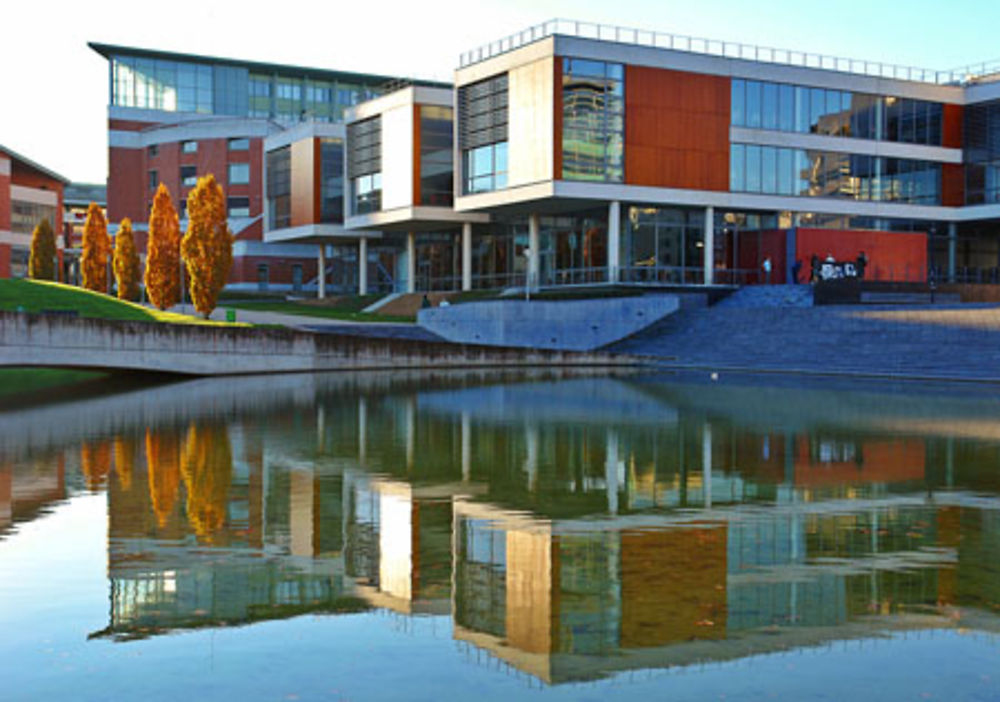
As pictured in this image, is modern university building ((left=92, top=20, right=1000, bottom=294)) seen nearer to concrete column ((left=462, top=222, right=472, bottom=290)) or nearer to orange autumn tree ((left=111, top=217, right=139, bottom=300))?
concrete column ((left=462, top=222, right=472, bottom=290))

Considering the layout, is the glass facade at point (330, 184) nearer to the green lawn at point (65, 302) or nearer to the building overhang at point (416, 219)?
the building overhang at point (416, 219)

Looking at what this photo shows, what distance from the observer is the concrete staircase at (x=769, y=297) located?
2143 inches

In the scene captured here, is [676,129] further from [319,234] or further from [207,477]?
[207,477]

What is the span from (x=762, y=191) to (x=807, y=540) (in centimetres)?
5544

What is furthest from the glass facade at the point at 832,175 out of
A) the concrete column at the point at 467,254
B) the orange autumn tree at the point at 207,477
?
the orange autumn tree at the point at 207,477

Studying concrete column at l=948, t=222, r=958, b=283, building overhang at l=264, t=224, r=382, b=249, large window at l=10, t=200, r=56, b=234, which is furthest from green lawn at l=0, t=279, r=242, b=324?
large window at l=10, t=200, r=56, b=234

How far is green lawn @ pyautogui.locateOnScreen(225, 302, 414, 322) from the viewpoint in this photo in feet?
208

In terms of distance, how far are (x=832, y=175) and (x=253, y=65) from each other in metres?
80.8

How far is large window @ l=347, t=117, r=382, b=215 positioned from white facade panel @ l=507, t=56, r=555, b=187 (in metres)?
15.7

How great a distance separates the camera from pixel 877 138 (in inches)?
2653

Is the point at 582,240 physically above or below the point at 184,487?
→ above

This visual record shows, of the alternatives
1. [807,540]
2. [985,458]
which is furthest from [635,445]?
[807,540]

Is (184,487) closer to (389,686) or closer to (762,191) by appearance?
(389,686)

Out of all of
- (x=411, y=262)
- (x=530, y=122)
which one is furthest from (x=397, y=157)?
(x=530, y=122)
